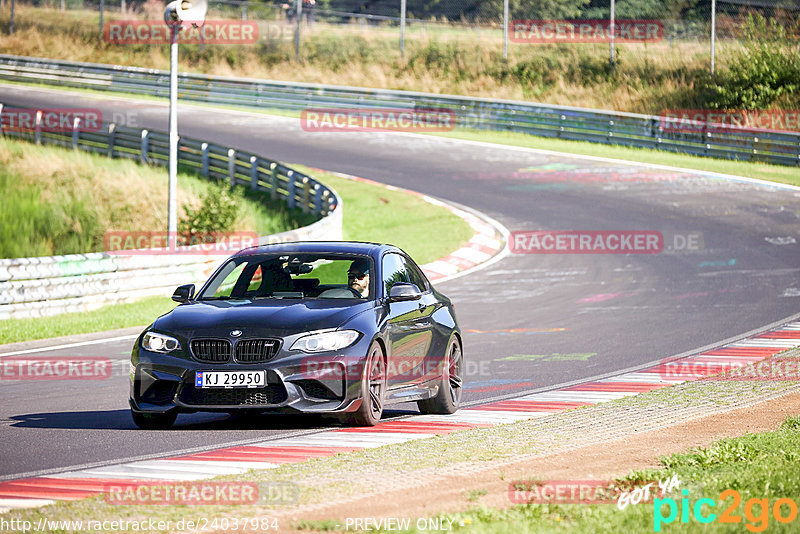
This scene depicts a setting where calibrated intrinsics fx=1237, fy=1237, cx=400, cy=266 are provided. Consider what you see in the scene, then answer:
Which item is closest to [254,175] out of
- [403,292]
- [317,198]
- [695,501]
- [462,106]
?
[317,198]

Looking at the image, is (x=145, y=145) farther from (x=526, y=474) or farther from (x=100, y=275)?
(x=526, y=474)

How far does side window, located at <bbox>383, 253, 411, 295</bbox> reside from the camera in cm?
1059

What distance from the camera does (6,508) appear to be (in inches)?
256

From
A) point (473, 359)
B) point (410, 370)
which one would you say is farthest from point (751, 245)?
point (410, 370)

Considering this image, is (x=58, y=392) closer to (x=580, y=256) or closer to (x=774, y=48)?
(x=580, y=256)

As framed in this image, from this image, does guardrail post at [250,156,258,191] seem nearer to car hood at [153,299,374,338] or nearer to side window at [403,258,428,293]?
side window at [403,258,428,293]

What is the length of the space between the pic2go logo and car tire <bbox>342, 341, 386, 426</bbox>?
3.44 metres

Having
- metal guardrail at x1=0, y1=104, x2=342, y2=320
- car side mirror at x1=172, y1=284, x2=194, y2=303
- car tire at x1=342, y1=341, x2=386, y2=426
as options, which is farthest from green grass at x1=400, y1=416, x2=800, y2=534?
metal guardrail at x1=0, y1=104, x2=342, y2=320

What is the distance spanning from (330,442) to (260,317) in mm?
1186

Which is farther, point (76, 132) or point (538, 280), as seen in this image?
point (76, 132)

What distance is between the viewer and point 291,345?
930cm

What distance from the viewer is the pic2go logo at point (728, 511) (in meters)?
5.85

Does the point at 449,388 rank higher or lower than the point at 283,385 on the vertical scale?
lower

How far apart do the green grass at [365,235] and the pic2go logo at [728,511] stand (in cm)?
1205
